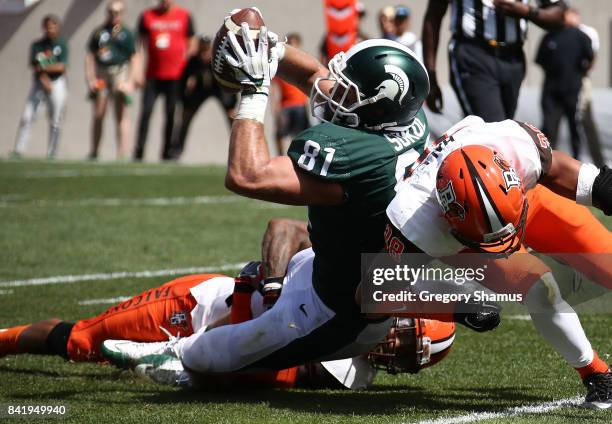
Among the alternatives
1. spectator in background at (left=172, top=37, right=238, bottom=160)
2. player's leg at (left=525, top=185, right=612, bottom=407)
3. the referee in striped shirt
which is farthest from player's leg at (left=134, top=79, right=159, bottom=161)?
player's leg at (left=525, top=185, right=612, bottom=407)

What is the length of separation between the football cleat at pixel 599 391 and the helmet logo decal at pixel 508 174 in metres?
0.76

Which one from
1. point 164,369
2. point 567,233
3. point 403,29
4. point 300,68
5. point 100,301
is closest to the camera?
point 567,233

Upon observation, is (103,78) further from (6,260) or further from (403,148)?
(403,148)

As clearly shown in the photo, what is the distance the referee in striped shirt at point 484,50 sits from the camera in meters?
6.24

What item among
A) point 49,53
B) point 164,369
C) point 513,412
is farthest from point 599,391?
point 49,53

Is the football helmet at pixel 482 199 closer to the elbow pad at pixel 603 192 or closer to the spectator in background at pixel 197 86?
the elbow pad at pixel 603 192

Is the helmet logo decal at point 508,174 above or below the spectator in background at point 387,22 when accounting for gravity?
above

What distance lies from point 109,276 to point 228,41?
116 inches

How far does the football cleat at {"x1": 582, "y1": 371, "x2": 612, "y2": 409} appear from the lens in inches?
146

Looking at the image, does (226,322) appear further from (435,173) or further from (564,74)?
(564,74)

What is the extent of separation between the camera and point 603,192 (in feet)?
→ 12.2

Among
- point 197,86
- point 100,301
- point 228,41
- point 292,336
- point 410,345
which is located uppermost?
point 228,41

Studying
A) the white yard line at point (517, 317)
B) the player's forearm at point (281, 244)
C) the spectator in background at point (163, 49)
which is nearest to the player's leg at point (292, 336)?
the player's forearm at point (281, 244)

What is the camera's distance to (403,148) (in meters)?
3.84
